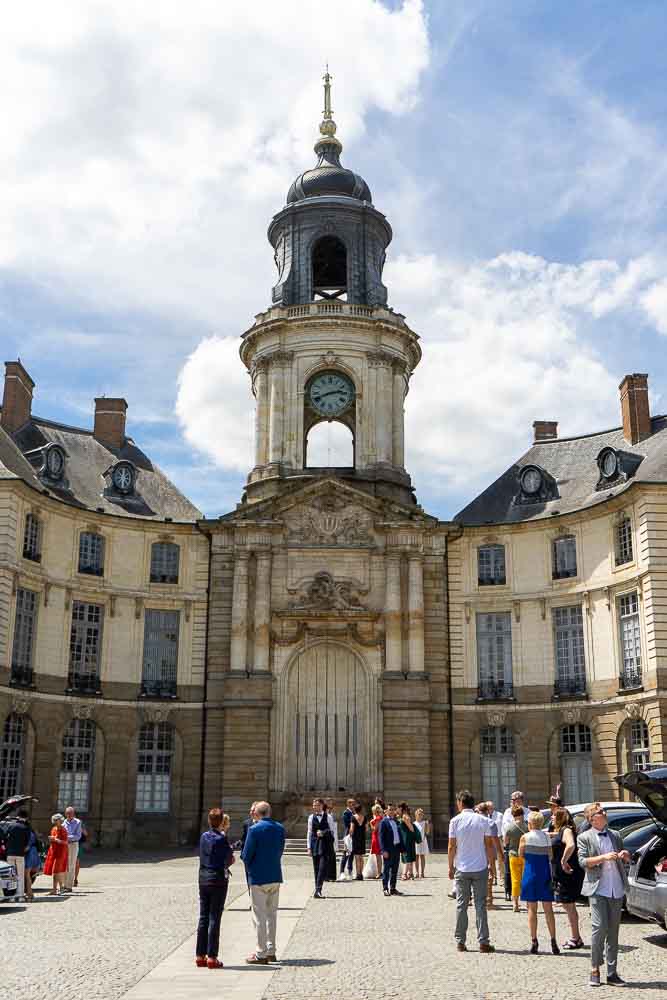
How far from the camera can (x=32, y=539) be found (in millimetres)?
32781

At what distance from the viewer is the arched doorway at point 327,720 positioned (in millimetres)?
33531

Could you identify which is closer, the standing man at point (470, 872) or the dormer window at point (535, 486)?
the standing man at point (470, 872)

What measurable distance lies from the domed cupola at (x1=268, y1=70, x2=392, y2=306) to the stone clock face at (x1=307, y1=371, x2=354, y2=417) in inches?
116

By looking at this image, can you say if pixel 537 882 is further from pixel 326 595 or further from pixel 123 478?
pixel 123 478

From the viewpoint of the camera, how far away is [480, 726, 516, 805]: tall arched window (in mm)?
33750

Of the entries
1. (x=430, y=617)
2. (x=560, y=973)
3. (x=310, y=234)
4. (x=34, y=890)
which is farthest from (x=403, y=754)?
(x=560, y=973)

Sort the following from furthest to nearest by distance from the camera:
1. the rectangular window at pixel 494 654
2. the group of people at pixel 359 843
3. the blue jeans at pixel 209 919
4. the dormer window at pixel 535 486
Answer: the dormer window at pixel 535 486, the rectangular window at pixel 494 654, the group of people at pixel 359 843, the blue jeans at pixel 209 919

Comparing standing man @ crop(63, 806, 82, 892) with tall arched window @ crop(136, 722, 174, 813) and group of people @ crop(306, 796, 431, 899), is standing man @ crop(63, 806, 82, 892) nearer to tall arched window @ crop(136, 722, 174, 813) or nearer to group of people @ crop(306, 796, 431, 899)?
group of people @ crop(306, 796, 431, 899)

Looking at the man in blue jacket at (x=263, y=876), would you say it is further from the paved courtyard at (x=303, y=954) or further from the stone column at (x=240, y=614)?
the stone column at (x=240, y=614)

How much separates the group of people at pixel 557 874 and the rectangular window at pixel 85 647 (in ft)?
68.9

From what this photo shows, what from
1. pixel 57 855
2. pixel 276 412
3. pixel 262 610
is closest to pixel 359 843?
pixel 57 855

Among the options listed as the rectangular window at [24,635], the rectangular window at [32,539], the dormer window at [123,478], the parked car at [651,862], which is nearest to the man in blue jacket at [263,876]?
the parked car at [651,862]

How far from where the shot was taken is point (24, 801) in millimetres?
18484

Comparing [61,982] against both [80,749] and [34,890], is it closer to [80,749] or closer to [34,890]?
[34,890]
